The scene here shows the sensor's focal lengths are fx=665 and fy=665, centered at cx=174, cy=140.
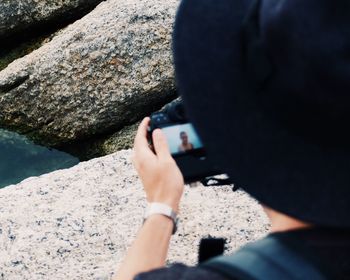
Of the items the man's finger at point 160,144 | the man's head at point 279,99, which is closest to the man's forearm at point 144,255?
the man's finger at point 160,144

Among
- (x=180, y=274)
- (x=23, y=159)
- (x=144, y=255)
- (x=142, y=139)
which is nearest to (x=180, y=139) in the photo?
(x=142, y=139)

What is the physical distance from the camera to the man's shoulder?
154 cm

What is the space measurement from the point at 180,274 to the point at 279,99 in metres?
0.48

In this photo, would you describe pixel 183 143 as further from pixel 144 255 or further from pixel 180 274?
pixel 180 274

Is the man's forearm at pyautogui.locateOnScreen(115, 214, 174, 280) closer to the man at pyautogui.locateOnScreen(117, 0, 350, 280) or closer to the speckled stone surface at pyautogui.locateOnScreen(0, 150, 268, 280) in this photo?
the man at pyautogui.locateOnScreen(117, 0, 350, 280)

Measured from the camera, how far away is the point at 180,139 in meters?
2.44

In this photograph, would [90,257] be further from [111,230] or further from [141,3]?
[141,3]

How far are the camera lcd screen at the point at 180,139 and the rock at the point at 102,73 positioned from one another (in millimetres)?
6014

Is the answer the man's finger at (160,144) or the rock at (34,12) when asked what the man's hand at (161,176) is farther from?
the rock at (34,12)

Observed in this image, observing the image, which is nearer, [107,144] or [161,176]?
[161,176]

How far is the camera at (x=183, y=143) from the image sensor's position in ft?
7.93

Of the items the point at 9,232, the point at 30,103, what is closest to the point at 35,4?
the point at 30,103

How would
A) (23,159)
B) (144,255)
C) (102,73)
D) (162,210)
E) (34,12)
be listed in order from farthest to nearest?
1. (34,12)
2. (23,159)
3. (102,73)
4. (162,210)
5. (144,255)

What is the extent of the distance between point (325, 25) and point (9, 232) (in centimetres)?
342
